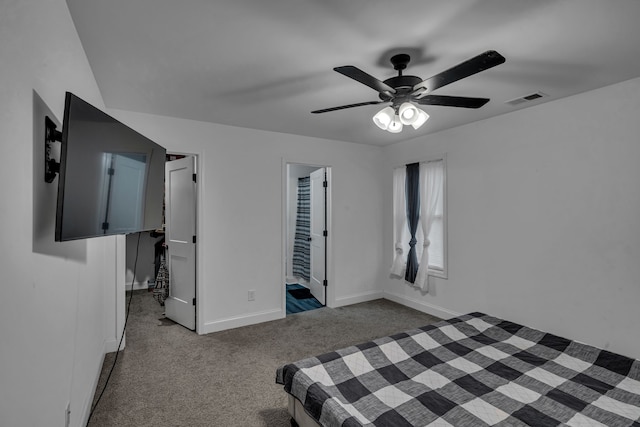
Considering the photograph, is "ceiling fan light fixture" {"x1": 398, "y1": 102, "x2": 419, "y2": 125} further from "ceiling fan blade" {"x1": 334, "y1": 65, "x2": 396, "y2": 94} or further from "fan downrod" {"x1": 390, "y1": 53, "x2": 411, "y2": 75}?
"fan downrod" {"x1": 390, "y1": 53, "x2": 411, "y2": 75}

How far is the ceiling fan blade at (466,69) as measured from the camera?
1.46 metres

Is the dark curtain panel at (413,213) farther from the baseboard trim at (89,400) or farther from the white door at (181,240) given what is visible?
the baseboard trim at (89,400)

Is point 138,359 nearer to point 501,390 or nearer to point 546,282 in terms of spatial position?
point 501,390

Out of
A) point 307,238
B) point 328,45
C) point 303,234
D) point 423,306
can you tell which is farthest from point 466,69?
point 303,234

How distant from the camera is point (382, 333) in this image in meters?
3.47

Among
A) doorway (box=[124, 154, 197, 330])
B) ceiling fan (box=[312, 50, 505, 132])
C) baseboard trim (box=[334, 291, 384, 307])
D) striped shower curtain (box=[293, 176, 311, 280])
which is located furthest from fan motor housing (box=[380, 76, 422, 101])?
striped shower curtain (box=[293, 176, 311, 280])

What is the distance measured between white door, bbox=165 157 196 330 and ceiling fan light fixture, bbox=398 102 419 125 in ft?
8.27

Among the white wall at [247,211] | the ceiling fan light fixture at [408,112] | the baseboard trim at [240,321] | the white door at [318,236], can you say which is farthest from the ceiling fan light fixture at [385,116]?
the baseboard trim at [240,321]

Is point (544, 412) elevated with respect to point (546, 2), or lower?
lower

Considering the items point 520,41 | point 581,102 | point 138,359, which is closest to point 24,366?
point 138,359

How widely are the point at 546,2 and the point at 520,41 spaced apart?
1.14 feet

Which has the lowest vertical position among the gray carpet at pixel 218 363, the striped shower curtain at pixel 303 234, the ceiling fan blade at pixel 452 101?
the gray carpet at pixel 218 363

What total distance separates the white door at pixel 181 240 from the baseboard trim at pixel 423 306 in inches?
111

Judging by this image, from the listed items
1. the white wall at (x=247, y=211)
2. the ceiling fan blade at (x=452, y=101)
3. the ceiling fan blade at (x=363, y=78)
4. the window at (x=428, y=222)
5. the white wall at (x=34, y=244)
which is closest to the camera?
the white wall at (x=34, y=244)
